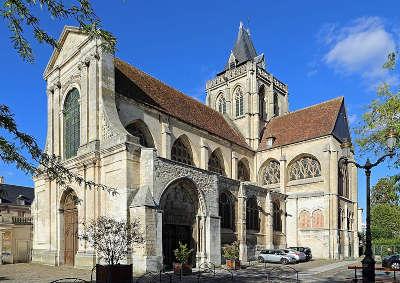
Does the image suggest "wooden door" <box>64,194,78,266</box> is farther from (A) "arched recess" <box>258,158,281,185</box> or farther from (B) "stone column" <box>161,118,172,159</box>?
(A) "arched recess" <box>258,158,281,185</box>

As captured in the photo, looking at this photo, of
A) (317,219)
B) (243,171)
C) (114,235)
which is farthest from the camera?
(243,171)

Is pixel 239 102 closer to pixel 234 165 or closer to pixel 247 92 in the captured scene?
pixel 247 92

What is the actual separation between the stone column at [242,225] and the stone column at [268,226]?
3742 mm

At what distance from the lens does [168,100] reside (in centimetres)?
3058

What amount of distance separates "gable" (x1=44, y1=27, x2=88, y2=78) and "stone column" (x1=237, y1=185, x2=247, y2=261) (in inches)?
554

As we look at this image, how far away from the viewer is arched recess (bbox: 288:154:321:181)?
33875 mm

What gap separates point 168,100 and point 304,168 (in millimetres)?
13231

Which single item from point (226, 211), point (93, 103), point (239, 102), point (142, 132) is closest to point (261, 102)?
point (239, 102)

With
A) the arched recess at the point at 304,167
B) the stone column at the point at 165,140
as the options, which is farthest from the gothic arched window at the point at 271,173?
the stone column at the point at 165,140

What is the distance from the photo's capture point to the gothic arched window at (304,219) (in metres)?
32.5

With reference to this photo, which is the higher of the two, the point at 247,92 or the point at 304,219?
the point at 247,92

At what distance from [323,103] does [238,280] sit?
25.8 metres

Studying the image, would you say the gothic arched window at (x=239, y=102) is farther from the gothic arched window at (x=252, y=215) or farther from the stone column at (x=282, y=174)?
the gothic arched window at (x=252, y=215)

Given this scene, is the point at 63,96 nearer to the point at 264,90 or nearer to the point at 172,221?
the point at 172,221
